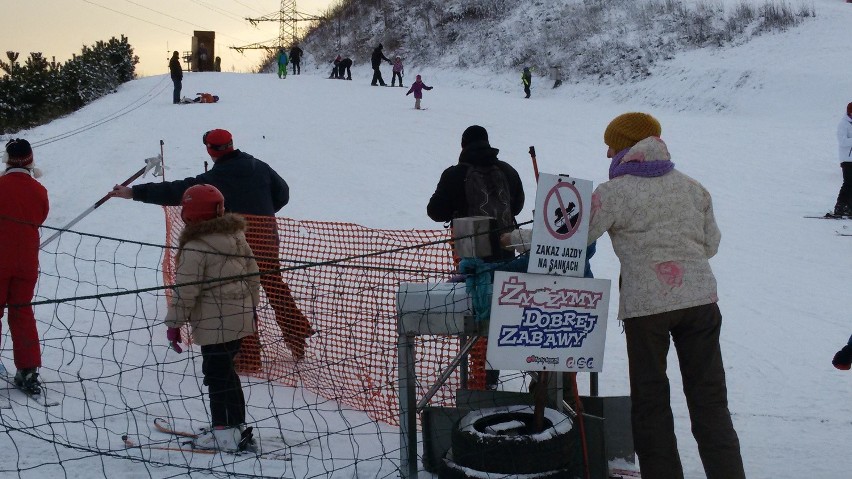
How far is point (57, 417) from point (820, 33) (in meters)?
28.4

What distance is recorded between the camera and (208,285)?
15.8 ft

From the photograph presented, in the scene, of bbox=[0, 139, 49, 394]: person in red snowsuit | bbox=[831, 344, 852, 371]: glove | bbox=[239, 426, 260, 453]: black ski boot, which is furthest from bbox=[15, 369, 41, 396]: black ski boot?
bbox=[831, 344, 852, 371]: glove

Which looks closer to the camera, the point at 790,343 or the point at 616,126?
the point at 616,126

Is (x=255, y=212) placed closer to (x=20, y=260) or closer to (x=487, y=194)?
(x=20, y=260)

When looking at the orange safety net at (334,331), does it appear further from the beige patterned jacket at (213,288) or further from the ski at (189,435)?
the beige patterned jacket at (213,288)

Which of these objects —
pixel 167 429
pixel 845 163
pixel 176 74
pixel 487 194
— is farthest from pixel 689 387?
pixel 176 74

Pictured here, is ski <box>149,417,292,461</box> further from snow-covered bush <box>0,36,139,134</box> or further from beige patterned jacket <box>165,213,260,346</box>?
snow-covered bush <box>0,36,139,134</box>

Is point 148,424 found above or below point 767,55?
below

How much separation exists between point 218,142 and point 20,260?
1487 mm

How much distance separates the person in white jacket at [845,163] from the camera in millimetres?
11367

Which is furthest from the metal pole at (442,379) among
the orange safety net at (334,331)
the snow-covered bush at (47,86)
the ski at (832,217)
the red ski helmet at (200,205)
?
the snow-covered bush at (47,86)

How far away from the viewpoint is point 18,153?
5855 millimetres

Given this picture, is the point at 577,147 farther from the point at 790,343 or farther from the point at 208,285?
the point at 208,285

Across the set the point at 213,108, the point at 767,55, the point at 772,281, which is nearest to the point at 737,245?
the point at 772,281
